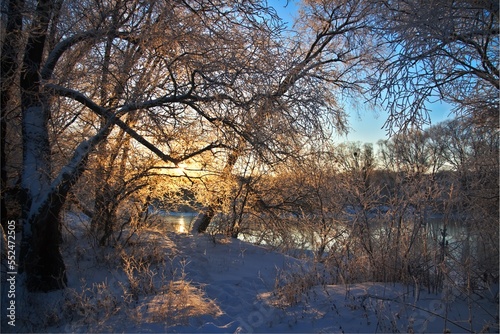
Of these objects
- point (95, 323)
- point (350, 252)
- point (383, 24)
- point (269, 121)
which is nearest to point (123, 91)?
point (269, 121)

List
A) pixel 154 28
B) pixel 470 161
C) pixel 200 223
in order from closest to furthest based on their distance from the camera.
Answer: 1. pixel 470 161
2. pixel 154 28
3. pixel 200 223

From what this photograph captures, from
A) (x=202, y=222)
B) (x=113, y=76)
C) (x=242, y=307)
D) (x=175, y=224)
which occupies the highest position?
(x=113, y=76)

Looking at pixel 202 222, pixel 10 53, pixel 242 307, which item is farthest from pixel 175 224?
pixel 242 307

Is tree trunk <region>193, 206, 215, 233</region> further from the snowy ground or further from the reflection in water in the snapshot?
the snowy ground

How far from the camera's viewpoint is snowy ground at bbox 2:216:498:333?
420 cm

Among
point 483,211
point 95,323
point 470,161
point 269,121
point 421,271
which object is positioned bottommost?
point 95,323

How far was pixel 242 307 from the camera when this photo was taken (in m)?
5.34

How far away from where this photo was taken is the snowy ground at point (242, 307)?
13.8 ft

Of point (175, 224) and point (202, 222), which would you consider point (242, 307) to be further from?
point (175, 224)

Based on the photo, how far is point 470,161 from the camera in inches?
235

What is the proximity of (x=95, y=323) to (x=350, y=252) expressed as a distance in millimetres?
4049

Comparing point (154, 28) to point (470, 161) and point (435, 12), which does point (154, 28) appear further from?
point (470, 161)

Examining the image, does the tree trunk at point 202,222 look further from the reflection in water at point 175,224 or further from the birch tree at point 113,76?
the birch tree at point 113,76

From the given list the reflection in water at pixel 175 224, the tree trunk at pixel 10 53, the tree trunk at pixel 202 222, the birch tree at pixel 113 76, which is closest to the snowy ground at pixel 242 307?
the birch tree at pixel 113 76
